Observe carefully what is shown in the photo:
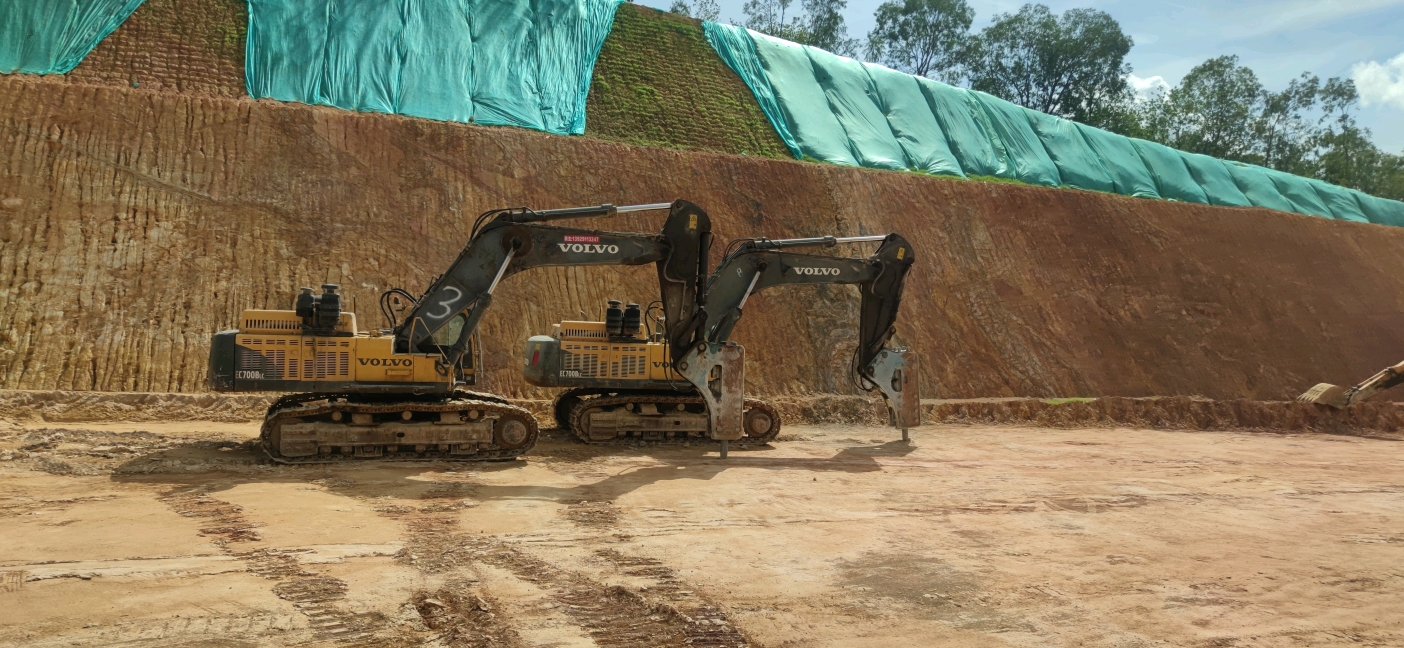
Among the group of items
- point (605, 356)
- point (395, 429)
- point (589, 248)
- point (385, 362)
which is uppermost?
point (589, 248)

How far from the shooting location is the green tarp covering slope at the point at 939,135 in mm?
27312

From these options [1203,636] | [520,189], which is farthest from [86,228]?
[1203,636]

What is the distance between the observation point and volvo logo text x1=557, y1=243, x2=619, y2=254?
507 inches

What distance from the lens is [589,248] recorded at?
1299 cm

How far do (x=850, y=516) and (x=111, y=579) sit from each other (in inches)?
252

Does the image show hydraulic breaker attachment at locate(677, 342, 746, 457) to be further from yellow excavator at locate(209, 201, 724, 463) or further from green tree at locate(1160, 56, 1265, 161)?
→ green tree at locate(1160, 56, 1265, 161)

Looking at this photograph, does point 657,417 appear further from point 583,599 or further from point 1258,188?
point 1258,188

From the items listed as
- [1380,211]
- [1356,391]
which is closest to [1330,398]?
[1356,391]

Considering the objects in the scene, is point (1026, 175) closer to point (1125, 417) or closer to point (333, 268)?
point (1125, 417)

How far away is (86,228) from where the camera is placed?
16672mm

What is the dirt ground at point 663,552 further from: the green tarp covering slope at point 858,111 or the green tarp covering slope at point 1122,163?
the green tarp covering slope at point 1122,163

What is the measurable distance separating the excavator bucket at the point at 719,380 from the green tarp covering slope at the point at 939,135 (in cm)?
1362

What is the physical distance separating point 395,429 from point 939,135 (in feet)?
70.4

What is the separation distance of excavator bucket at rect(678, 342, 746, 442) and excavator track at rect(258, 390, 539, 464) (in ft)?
7.73
